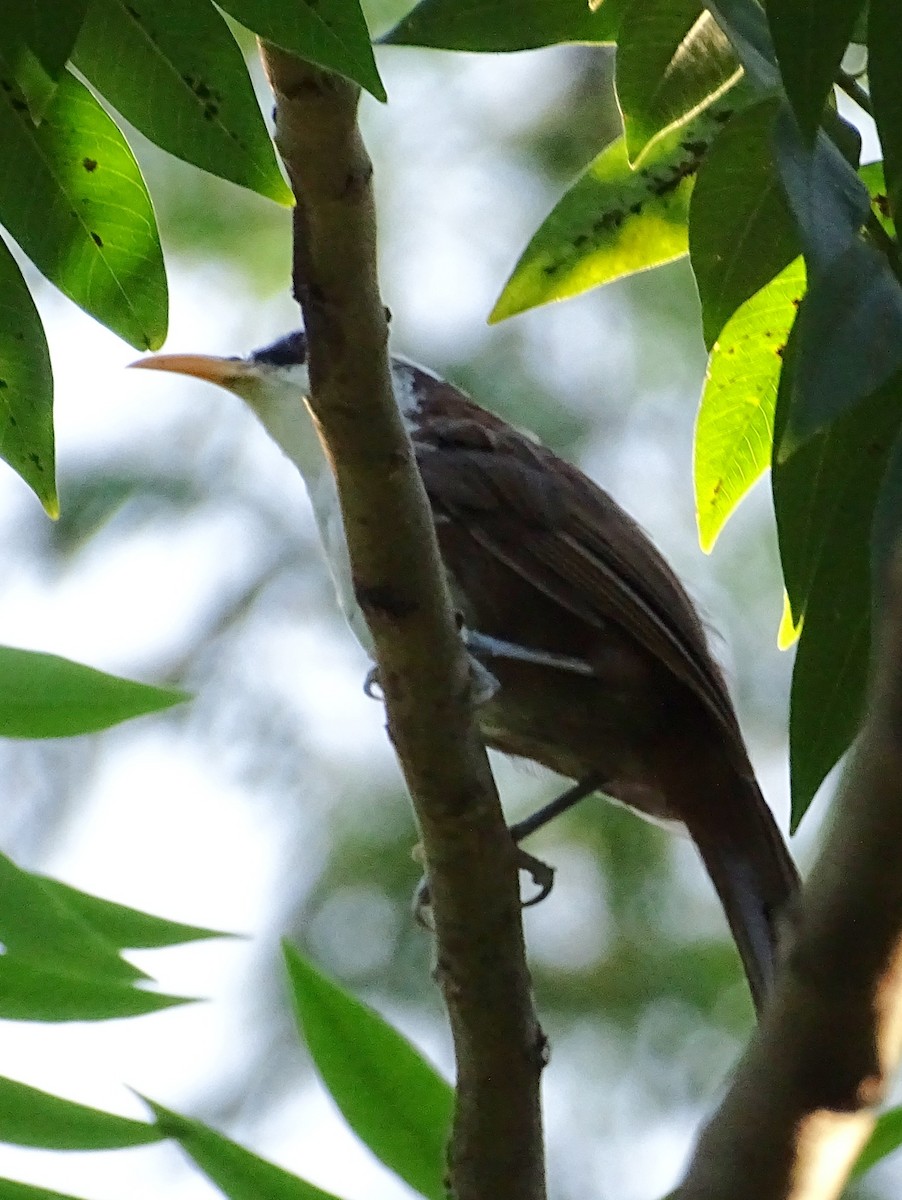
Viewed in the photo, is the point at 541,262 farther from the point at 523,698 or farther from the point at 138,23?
the point at 523,698

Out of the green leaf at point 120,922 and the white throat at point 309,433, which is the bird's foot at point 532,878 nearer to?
the green leaf at point 120,922

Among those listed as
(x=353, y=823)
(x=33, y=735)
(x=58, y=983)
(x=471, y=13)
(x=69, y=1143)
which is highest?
(x=353, y=823)

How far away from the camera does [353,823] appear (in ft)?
19.2

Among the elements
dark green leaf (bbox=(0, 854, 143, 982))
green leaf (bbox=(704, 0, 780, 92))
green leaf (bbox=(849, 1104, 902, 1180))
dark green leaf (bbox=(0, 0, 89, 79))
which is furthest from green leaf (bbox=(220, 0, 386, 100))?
green leaf (bbox=(849, 1104, 902, 1180))

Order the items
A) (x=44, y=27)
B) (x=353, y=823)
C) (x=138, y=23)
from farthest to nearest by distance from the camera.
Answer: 1. (x=353, y=823)
2. (x=138, y=23)
3. (x=44, y=27)

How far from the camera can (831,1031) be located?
1064 millimetres

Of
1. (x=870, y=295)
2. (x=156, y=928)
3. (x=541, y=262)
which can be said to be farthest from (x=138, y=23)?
(x=156, y=928)

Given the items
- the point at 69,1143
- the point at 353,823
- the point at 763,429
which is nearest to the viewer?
the point at 69,1143

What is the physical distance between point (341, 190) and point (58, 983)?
3.45 ft

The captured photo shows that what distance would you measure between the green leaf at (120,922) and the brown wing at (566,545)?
140 cm

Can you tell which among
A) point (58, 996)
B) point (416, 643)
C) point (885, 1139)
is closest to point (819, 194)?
point (416, 643)

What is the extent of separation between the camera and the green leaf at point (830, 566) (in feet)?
5.74

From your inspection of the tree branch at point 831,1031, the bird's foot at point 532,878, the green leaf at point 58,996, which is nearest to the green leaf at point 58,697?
the green leaf at point 58,996

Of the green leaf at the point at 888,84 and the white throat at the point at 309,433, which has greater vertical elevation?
the white throat at the point at 309,433
